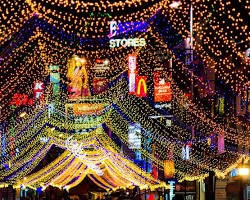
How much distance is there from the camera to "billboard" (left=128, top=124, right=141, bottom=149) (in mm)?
29734

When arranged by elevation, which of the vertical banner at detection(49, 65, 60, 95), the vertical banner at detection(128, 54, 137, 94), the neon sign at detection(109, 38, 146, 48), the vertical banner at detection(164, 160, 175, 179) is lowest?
the vertical banner at detection(164, 160, 175, 179)

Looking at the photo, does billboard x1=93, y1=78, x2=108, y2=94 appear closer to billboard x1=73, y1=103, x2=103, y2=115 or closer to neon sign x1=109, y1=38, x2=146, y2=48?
billboard x1=73, y1=103, x2=103, y2=115

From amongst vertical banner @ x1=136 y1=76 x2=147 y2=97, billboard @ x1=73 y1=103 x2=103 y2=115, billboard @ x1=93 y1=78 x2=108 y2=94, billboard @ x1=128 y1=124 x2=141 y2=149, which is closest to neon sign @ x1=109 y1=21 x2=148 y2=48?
billboard @ x1=128 y1=124 x2=141 y2=149

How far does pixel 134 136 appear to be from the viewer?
3031 cm

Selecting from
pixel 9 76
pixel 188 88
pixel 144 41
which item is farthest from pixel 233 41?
pixel 144 41

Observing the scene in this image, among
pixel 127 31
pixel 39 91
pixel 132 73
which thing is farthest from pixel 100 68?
pixel 127 31

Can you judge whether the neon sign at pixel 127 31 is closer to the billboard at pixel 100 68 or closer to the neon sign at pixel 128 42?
the neon sign at pixel 128 42

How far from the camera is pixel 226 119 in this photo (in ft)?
61.6

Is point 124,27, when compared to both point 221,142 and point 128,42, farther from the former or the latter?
point 221,142

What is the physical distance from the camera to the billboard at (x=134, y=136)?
29.7 metres

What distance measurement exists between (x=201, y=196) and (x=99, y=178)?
766 centimetres

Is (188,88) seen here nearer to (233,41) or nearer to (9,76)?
(233,41)

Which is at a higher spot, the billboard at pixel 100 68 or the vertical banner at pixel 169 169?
the billboard at pixel 100 68

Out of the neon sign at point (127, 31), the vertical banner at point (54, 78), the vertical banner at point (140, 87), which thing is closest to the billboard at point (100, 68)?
the vertical banner at point (54, 78)
